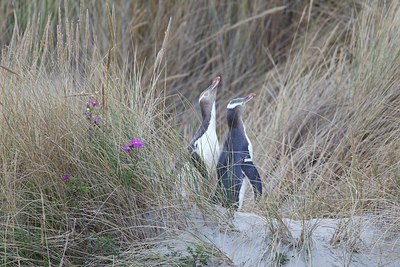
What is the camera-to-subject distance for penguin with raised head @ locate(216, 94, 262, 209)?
4.25 meters

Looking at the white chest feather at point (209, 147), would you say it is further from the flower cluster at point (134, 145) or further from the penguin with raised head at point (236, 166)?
the flower cluster at point (134, 145)

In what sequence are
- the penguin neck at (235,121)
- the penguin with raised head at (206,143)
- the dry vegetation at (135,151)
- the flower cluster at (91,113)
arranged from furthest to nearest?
1. the penguin neck at (235,121)
2. the penguin with raised head at (206,143)
3. the flower cluster at (91,113)
4. the dry vegetation at (135,151)

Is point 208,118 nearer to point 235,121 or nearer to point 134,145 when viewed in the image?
point 235,121

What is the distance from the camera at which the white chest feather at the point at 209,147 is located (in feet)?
14.5

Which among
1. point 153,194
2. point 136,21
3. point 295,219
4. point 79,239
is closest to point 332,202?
point 295,219

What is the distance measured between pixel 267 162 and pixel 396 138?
0.86m

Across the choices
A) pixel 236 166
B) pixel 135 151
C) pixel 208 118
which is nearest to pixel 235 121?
pixel 208 118

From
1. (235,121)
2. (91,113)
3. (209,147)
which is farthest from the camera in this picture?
(235,121)

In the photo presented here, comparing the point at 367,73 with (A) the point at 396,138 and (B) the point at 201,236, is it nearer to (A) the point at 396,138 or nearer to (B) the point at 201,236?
(A) the point at 396,138

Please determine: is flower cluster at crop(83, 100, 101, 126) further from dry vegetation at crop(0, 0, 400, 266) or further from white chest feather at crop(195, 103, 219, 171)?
white chest feather at crop(195, 103, 219, 171)

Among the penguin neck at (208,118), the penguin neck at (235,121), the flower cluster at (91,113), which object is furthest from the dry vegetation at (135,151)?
the penguin neck at (235,121)

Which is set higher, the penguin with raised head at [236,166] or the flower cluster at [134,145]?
the flower cluster at [134,145]

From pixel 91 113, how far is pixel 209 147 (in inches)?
25.7

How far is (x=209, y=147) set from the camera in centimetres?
450
